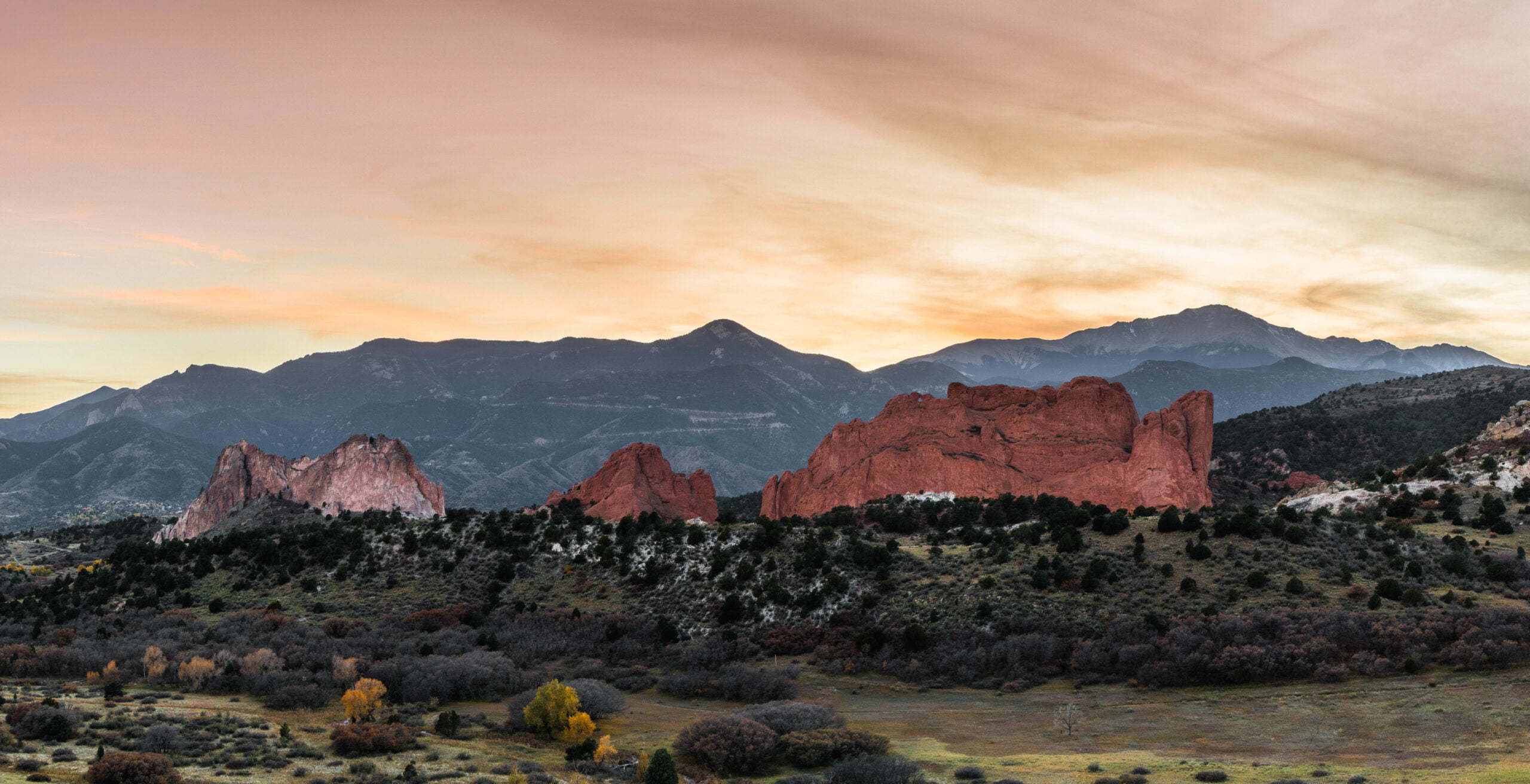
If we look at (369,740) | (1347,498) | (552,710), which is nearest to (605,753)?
(552,710)

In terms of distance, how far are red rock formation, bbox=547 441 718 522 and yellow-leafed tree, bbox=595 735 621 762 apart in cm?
7341

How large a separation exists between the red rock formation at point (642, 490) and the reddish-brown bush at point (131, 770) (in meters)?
80.9

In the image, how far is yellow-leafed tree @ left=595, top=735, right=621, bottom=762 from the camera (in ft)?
113

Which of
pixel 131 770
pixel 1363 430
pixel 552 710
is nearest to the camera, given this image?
pixel 131 770

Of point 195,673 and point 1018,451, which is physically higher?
point 1018,451

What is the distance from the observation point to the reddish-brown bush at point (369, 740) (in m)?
33.0

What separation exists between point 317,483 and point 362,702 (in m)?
113

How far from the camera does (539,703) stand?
39125mm

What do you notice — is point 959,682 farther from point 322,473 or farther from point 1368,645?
point 322,473

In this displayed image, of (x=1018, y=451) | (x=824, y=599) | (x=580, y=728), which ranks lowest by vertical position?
(x=580, y=728)

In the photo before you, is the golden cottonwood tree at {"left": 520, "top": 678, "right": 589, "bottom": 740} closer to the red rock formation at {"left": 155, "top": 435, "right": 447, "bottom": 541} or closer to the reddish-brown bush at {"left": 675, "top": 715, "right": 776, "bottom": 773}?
the reddish-brown bush at {"left": 675, "top": 715, "right": 776, "bottom": 773}

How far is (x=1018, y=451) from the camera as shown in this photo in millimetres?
117000

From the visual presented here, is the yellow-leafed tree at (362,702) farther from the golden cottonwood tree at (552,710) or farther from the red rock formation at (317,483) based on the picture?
the red rock formation at (317,483)

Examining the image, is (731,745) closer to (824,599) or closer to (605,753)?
(605,753)
